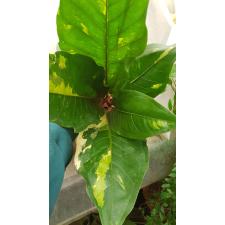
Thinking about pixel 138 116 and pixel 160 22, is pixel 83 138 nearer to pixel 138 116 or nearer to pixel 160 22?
pixel 138 116

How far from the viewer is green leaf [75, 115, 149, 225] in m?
0.47

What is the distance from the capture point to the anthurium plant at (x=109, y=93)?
0.46 metres

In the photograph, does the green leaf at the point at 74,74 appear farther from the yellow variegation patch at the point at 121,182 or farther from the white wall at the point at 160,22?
the white wall at the point at 160,22

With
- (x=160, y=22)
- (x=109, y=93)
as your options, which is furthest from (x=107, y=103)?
(x=160, y=22)

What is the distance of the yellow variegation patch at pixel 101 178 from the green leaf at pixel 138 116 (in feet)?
0.14

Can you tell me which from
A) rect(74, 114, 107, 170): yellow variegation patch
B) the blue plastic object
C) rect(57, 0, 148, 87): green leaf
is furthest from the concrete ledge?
rect(57, 0, 148, 87): green leaf

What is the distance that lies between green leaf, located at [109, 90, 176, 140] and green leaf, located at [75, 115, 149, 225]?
0.06 ft

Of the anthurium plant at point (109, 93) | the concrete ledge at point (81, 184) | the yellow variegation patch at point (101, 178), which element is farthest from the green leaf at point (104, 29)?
the concrete ledge at point (81, 184)

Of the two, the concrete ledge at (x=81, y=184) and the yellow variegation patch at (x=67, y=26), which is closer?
the yellow variegation patch at (x=67, y=26)

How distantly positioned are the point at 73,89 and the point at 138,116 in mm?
93

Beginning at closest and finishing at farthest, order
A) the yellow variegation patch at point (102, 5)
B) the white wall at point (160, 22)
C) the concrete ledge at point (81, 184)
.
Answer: the yellow variegation patch at point (102, 5)
the concrete ledge at point (81, 184)
the white wall at point (160, 22)
